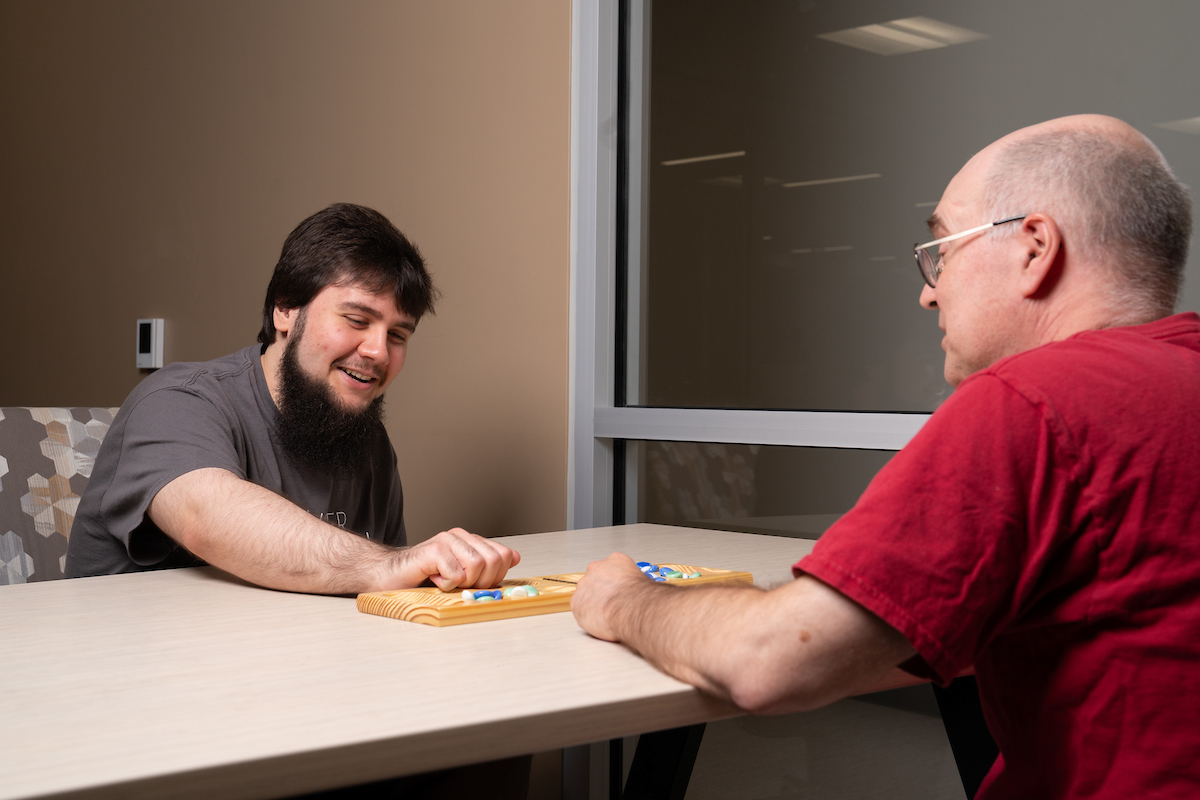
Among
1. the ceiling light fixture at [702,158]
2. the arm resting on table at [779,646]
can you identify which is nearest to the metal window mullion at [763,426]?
the ceiling light fixture at [702,158]

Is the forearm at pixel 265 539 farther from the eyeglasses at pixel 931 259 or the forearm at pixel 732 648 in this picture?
the eyeglasses at pixel 931 259

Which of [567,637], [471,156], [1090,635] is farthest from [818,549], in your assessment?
[471,156]

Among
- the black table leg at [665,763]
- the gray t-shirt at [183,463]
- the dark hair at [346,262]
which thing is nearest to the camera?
the black table leg at [665,763]

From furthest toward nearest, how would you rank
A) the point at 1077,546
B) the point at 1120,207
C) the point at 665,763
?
the point at 665,763 < the point at 1120,207 < the point at 1077,546

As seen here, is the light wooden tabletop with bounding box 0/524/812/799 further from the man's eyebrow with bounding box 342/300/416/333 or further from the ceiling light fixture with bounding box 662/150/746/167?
the ceiling light fixture with bounding box 662/150/746/167

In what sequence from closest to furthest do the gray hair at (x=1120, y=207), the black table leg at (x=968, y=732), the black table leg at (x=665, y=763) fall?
the gray hair at (x=1120, y=207), the black table leg at (x=665, y=763), the black table leg at (x=968, y=732)

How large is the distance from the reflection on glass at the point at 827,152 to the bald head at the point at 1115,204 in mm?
666

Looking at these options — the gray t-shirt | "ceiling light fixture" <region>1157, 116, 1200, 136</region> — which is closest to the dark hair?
the gray t-shirt

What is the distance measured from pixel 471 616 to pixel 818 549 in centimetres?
→ 47

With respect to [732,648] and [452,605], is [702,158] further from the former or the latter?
[732,648]

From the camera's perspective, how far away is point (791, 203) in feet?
6.48

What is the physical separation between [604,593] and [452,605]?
0.18m

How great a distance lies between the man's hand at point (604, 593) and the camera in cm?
95

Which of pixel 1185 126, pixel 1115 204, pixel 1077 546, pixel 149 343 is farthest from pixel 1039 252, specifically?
pixel 149 343
